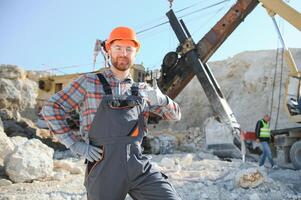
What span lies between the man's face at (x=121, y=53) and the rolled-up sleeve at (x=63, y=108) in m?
0.20

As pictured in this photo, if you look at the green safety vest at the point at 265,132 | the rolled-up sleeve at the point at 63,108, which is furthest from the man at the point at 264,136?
the rolled-up sleeve at the point at 63,108

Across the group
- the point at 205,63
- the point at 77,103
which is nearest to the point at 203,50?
the point at 205,63

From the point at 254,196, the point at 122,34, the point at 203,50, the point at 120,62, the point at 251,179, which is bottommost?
the point at 254,196

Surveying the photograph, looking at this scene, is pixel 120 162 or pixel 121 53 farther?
pixel 121 53

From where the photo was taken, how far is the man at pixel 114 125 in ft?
5.76

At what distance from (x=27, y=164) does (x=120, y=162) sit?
155 inches

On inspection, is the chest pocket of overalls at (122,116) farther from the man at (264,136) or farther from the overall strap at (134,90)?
the man at (264,136)

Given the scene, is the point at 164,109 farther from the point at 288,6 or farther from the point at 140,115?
the point at 288,6

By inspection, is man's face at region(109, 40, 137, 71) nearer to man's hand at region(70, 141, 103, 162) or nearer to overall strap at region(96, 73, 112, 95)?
overall strap at region(96, 73, 112, 95)

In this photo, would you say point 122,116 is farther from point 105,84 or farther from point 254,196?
point 254,196

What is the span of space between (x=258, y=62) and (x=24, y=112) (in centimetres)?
1344

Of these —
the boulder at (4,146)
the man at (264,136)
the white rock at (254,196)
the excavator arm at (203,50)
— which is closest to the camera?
the white rock at (254,196)

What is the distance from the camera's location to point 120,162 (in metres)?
1.75

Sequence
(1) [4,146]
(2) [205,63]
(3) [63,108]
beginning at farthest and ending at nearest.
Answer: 1. (2) [205,63]
2. (1) [4,146]
3. (3) [63,108]
